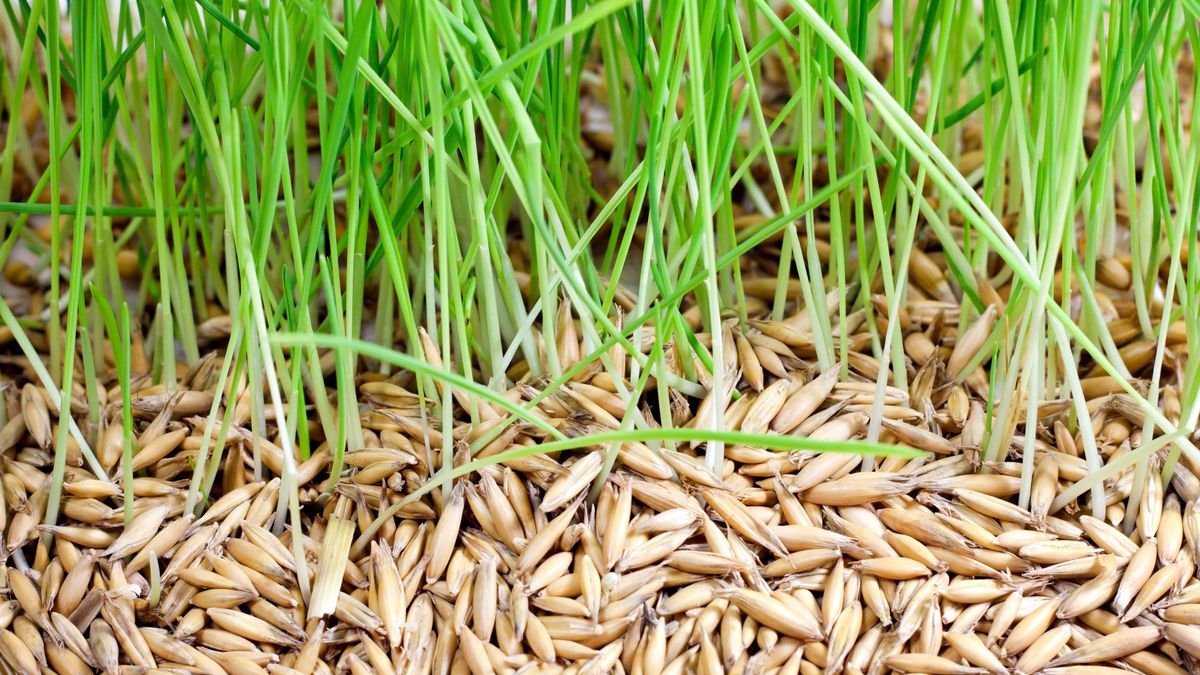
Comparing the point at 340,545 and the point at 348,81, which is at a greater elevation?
the point at 348,81

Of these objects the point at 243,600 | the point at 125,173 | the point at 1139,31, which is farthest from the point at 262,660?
the point at 1139,31

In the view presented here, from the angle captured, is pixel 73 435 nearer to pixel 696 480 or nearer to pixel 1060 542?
pixel 696 480

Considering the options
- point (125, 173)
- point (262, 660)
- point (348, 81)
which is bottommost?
point (262, 660)

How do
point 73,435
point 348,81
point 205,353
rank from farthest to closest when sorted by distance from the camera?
point 205,353 → point 73,435 → point 348,81

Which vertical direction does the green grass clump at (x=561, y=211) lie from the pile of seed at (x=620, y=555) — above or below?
above

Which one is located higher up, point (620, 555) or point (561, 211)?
point (561, 211)

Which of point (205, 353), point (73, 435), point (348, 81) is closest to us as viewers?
point (348, 81)

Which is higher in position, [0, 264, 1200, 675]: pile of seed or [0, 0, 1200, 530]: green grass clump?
[0, 0, 1200, 530]: green grass clump

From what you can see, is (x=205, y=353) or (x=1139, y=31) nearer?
(x=1139, y=31)
